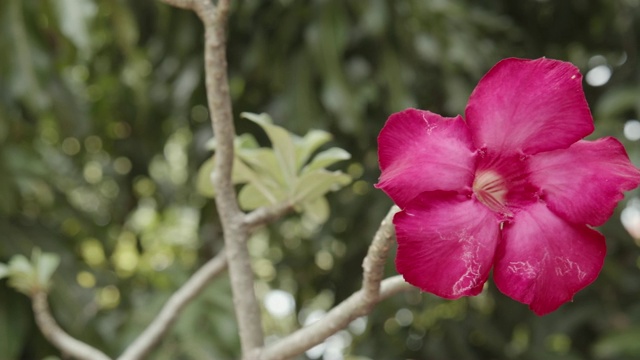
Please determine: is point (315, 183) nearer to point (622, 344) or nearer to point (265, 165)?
point (265, 165)

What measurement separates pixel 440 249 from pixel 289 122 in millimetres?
741

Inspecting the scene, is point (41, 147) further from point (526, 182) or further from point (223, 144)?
point (526, 182)

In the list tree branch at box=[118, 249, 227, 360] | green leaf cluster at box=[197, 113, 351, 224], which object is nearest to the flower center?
green leaf cluster at box=[197, 113, 351, 224]

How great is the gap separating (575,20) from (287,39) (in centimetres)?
45

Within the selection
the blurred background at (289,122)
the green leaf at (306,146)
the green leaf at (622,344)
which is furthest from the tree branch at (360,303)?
the green leaf at (622,344)

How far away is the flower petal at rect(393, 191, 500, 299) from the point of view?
24 cm

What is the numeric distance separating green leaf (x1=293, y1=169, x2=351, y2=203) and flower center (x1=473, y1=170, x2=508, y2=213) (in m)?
0.12

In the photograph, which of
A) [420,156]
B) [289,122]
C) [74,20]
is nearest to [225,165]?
[420,156]

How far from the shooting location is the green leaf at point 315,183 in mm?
380

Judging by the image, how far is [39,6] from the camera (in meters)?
0.89

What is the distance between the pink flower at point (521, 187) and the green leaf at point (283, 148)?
0.49 ft

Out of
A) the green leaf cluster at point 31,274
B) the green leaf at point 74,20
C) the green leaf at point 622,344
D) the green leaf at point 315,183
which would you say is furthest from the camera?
the green leaf at point 622,344

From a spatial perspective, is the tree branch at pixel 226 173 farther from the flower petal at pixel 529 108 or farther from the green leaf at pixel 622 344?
the green leaf at pixel 622 344

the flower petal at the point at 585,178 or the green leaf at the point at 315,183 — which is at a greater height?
the flower petal at the point at 585,178
